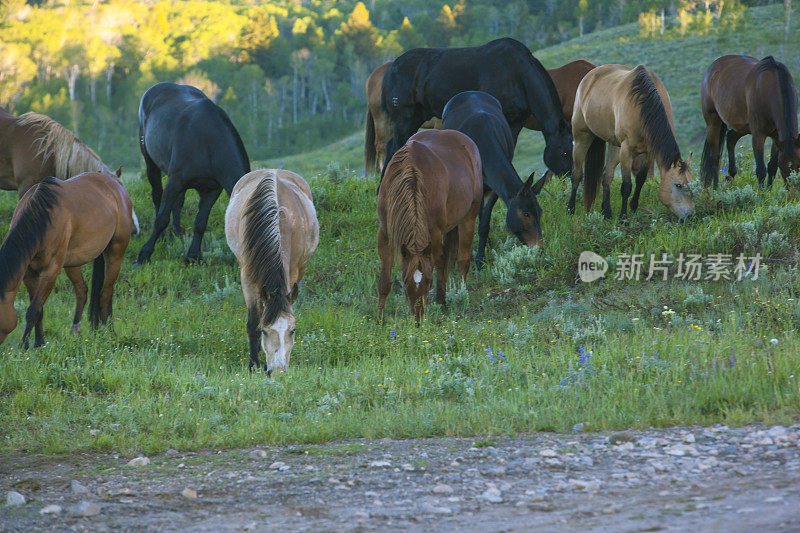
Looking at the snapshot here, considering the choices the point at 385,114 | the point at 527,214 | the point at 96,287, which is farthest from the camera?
the point at 385,114

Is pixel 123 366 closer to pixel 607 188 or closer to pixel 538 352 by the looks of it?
pixel 538 352

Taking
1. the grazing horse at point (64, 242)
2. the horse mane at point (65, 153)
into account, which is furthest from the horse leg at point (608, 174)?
the horse mane at point (65, 153)

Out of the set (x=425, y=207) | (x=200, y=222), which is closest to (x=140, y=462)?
(x=425, y=207)

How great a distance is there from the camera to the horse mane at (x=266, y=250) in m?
6.33

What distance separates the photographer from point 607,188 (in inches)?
443

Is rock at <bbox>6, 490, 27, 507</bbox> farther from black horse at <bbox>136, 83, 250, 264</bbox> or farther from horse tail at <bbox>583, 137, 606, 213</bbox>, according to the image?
horse tail at <bbox>583, 137, 606, 213</bbox>

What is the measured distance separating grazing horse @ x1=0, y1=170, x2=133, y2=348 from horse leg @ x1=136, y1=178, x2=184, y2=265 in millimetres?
1894

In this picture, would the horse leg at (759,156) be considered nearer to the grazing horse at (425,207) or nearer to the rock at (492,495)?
the grazing horse at (425,207)

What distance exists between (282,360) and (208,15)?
114033 millimetres

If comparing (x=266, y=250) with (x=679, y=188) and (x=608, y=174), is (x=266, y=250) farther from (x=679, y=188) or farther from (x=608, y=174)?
(x=608, y=174)

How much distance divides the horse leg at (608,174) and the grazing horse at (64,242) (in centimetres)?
673

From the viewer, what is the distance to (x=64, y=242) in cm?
756

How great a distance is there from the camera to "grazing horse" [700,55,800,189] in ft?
34.1

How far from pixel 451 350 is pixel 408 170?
194 cm
